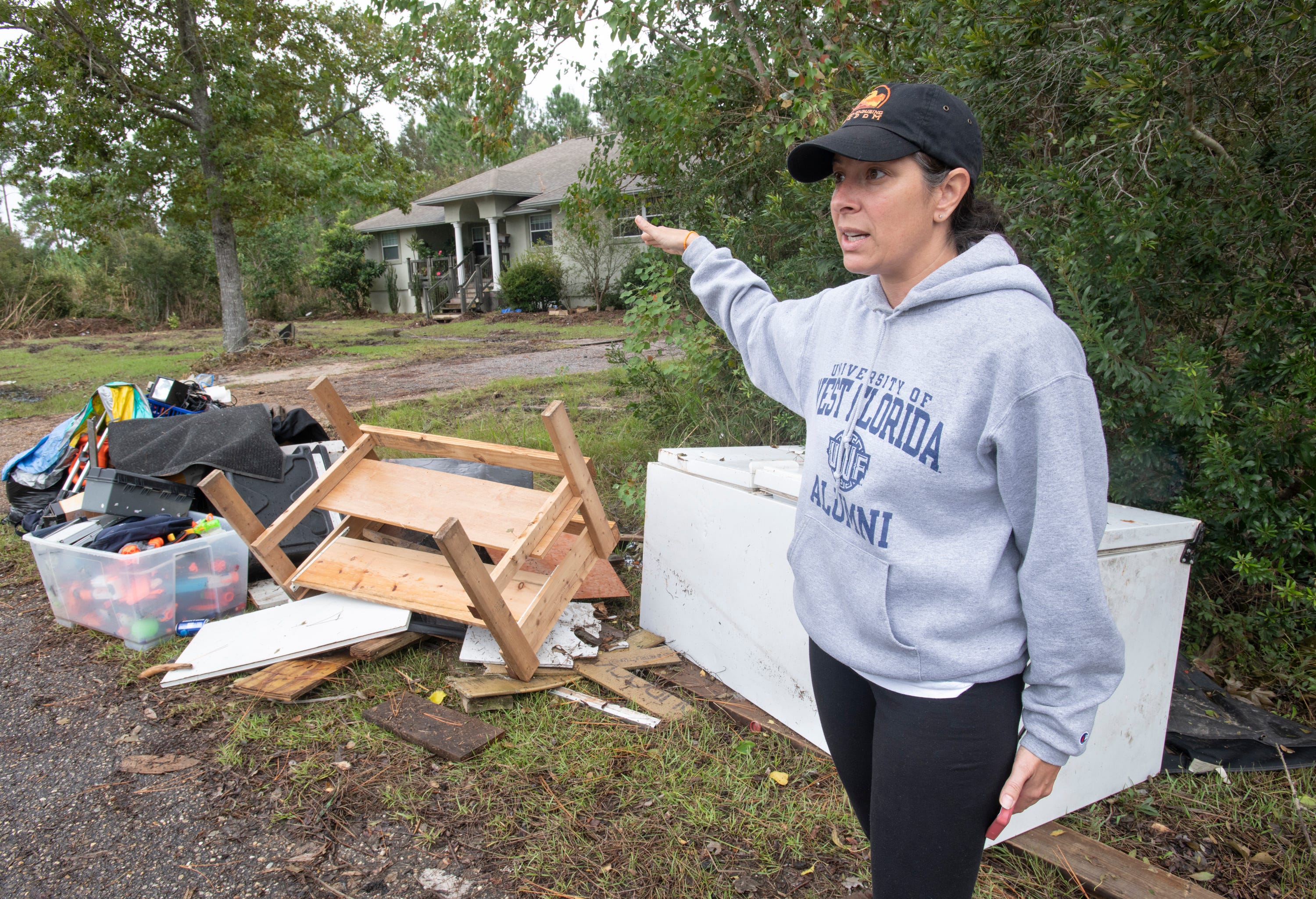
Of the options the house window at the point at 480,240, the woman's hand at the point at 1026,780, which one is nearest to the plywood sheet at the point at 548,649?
the woman's hand at the point at 1026,780

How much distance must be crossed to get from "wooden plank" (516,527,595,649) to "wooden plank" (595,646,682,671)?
29 cm

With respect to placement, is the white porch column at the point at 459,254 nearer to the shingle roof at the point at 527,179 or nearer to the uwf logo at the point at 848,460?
the shingle roof at the point at 527,179

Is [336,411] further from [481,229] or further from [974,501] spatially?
[481,229]

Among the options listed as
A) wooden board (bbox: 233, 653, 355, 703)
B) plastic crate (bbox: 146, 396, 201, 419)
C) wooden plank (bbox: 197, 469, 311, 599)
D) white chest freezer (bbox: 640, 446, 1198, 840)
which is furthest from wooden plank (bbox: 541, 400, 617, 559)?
plastic crate (bbox: 146, 396, 201, 419)

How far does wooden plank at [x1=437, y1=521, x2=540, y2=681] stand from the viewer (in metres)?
2.62

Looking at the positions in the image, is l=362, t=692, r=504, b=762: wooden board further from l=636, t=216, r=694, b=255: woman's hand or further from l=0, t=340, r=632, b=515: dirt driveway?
l=0, t=340, r=632, b=515: dirt driveway

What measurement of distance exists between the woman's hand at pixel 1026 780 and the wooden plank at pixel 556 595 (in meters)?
2.07

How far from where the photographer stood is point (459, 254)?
25.5 m

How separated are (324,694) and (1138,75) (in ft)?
11.9

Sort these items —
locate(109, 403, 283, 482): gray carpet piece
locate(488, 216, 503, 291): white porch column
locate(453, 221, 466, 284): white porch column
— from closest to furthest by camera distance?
locate(109, 403, 283, 482): gray carpet piece, locate(488, 216, 503, 291): white porch column, locate(453, 221, 466, 284): white porch column

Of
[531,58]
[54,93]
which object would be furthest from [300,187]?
[531,58]

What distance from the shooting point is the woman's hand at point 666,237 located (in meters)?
2.07

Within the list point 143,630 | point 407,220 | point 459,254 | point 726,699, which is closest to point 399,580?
point 143,630

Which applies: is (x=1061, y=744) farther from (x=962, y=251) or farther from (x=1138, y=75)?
(x=1138, y=75)
